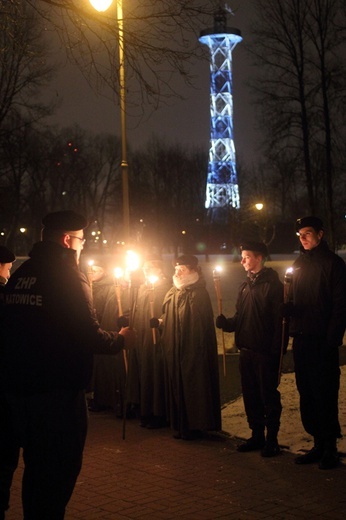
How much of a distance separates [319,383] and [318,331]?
513 millimetres

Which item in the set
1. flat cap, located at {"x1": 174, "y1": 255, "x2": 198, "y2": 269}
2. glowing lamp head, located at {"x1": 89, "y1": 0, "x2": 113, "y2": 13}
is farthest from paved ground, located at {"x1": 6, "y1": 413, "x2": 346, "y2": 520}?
glowing lamp head, located at {"x1": 89, "y1": 0, "x2": 113, "y2": 13}

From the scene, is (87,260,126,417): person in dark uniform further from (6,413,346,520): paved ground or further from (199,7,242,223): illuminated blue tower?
(199,7,242,223): illuminated blue tower

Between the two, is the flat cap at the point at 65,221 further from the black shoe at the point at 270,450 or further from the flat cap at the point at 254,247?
the black shoe at the point at 270,450

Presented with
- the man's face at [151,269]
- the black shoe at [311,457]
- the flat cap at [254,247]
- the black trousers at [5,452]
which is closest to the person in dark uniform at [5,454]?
the black trousers at [5,452]

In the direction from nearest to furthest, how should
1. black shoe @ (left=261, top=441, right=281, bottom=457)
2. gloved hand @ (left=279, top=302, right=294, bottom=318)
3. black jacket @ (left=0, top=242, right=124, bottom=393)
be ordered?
black jacket @ (left=0, top=242, right=124, bottom=393) < gloved hand @ (left=279, top=302, right=294, bottom=318) < black shoe @ (left=261, top=441, right=281, bottom=457)

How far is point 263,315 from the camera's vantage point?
8641mm

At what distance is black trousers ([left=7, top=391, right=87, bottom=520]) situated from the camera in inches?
200

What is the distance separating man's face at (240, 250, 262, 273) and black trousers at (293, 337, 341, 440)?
919mm

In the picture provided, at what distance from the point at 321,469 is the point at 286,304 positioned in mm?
1554

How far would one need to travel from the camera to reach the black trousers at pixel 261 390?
8.52m

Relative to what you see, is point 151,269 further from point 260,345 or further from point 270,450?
point 270,450

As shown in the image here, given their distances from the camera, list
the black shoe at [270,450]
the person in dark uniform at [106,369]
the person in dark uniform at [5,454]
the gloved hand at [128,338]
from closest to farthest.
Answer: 1. the gloved hand at [128,338]
2. the person in dark uniform at [5,454]
3. the black shoe at [270,450]
4. the person in dark uniform at [106,369]

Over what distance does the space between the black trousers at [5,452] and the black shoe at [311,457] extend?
3168 millimetres

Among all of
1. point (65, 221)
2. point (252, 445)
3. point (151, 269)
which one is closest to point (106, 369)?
point (151, 269)
